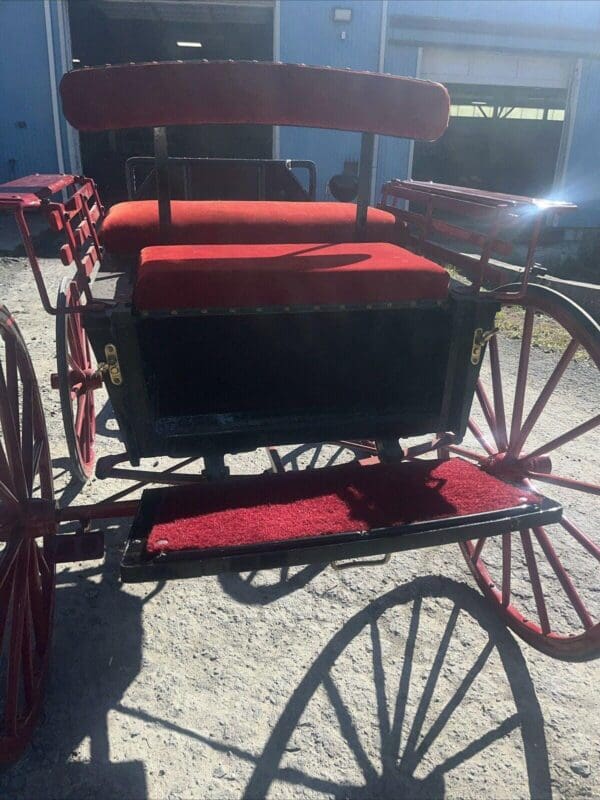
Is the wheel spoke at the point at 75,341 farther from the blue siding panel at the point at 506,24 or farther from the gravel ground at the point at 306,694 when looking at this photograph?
the blue siding panel at the point at 506,24

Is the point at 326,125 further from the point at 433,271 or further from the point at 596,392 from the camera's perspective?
the point at 596,392

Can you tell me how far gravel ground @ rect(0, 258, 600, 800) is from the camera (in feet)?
5.91

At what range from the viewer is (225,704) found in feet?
6.66

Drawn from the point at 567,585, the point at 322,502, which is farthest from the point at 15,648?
the point at 567,585

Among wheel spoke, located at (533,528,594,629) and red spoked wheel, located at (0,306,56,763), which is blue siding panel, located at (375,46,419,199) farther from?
red spoked wheel, located at (0,306,56,763)

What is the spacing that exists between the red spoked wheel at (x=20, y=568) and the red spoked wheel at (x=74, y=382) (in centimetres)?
16

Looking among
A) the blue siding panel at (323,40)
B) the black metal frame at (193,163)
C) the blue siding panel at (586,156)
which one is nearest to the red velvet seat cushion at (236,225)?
the black metal frame at (193,163)

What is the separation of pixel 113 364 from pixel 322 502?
76cm

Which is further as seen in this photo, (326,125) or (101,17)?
(101,17)

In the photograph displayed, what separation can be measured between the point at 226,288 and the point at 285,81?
1.94ft

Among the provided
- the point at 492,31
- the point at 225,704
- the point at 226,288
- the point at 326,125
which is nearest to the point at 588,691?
the point at 225,704

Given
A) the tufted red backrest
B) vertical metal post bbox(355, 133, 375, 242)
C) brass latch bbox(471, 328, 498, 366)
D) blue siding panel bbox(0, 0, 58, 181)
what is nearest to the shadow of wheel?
brass latch bbox(471, 328, 498, 366)

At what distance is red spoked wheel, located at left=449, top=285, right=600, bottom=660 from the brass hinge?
1432 mm

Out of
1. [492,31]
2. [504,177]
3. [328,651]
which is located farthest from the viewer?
[504,177]
